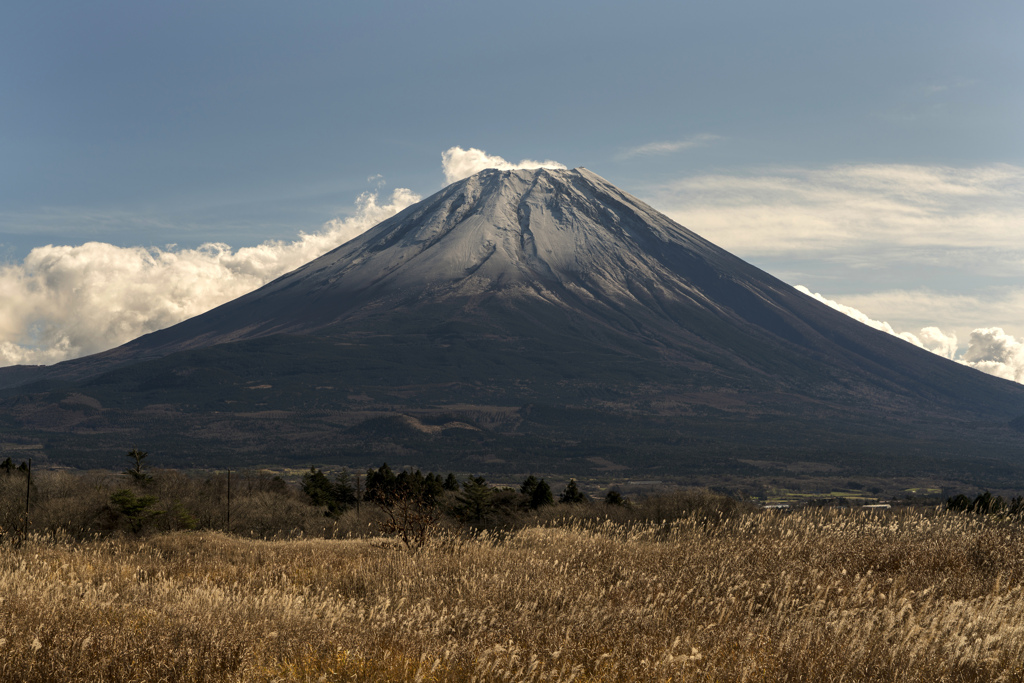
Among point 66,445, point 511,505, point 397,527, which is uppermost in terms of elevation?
point 397,527

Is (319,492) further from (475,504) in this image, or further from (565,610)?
(565,610)

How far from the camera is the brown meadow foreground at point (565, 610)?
6.32 m

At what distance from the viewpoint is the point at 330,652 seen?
21.6 feet

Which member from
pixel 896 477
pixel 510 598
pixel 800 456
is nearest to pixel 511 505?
pixel 510 598

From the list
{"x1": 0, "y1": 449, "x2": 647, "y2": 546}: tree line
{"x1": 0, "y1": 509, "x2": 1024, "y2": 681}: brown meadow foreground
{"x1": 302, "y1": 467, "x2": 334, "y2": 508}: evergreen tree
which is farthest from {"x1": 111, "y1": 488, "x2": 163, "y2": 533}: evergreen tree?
{"x1": 302, "y1": 467, "x2": 334, "y2": 508}: evergreen tree

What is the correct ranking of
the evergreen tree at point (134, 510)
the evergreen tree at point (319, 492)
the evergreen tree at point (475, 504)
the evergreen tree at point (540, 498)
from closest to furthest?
the evergreen tree at point (134, 510)
the evergreen tree at point (475, 504)
the evergreen tree at point (540, 498)
the evergreen tree at point (319, 492)

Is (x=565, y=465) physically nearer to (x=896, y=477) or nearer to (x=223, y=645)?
(x=896, y=477)

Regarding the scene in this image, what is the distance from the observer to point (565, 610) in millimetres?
8531

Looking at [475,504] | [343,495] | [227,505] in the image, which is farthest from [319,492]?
[475,504]

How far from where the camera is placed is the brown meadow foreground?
249 inches

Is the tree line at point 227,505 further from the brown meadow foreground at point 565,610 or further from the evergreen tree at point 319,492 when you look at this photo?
the brown meadow foreground at point 565,610

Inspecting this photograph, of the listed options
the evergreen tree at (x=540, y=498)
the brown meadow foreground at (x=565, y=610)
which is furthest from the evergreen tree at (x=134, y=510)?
the evergreen tree at (x=540, y=498)

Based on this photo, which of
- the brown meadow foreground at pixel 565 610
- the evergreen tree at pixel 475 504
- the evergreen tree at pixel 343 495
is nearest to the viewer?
the brown meadow foreground at pixel 565 610

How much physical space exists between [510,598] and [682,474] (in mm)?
157956
